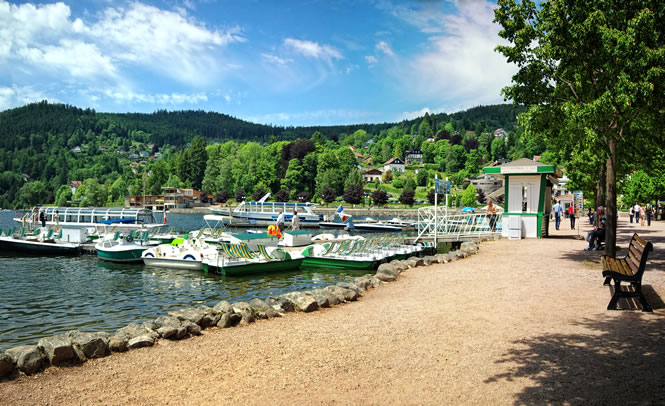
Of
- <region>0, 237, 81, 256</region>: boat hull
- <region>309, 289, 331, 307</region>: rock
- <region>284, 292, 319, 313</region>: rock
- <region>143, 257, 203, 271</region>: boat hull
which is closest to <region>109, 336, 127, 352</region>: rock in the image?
<region>284, 292, 319, 313</region>: rock

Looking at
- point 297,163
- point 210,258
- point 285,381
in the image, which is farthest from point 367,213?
point 285,381

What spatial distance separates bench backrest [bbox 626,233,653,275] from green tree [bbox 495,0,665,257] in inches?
146

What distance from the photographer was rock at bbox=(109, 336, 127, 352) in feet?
25.1

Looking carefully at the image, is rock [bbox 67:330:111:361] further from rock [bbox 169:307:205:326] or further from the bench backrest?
the bench backrest

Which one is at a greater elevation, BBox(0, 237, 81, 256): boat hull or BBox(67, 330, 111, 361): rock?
BBox(67, 330, 111, 361): rock

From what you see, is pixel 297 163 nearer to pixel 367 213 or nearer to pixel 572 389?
pixel 367 213

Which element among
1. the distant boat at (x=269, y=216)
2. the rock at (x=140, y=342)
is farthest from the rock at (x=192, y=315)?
the distant boat at (x=269, y=216)

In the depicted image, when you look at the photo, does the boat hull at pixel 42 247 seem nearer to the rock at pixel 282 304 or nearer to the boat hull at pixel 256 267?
the boat hull at pixel 256 267

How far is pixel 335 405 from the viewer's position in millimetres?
5355

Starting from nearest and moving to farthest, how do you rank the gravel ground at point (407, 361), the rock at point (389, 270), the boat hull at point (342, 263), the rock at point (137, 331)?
1. the gravel ground at point (407, 361)
2. the rock at point (137, 331)
3. the rock at point (389, 270)
4. the boat hull at point (342, 263)

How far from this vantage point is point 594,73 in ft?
45.2

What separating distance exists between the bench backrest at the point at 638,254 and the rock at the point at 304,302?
250 inches

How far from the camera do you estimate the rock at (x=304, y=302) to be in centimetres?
1022

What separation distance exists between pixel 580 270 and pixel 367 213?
9360 cm
